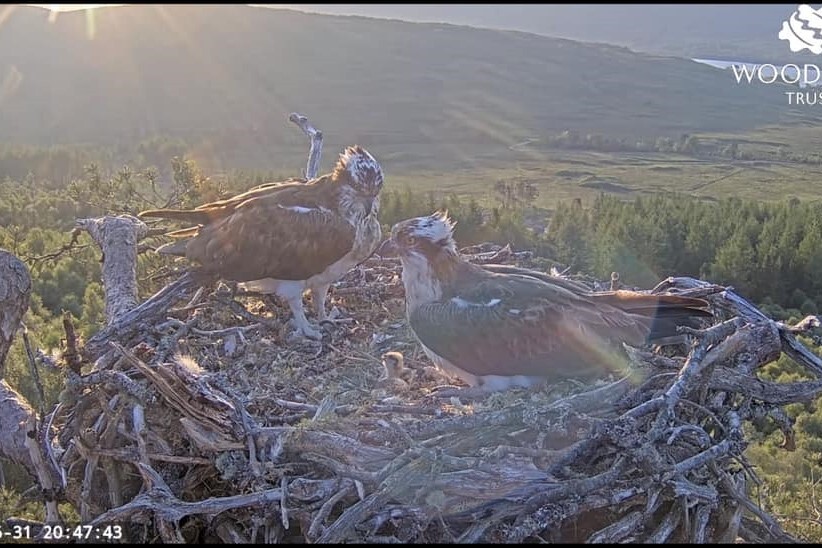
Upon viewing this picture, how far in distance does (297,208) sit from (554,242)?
8138 mm

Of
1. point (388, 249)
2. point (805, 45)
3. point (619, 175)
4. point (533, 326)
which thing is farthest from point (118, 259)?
point (619, 175)

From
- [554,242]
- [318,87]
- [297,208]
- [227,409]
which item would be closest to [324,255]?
[297,208]

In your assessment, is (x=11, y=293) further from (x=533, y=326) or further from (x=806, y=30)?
(x=806, y=30)

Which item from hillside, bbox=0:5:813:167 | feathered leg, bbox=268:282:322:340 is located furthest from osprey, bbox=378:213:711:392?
hillside, bbox=0:5:813:167

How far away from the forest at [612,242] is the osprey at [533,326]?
3991 mm

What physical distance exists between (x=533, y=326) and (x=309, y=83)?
80085mm

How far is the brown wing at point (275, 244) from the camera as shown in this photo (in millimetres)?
5852

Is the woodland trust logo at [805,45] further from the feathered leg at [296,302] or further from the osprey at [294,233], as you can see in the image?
the feathered leg at [296,302]

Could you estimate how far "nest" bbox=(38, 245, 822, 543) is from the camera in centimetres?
367

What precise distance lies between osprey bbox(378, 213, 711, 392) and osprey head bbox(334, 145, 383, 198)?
3.59 feet

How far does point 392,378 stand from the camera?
205 inches

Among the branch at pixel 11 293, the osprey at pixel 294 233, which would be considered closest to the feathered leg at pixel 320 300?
the osprey at pixel 294 233

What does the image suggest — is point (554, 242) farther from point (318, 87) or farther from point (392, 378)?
point (318, 87)

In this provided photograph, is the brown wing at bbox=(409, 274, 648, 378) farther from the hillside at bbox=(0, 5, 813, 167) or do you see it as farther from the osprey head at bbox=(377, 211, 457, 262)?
the hillside at bbox=(0, 5, 813, 167)
